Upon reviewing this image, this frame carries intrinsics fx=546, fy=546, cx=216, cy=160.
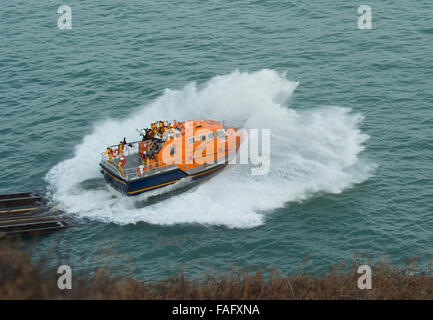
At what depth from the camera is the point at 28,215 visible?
28.9 m

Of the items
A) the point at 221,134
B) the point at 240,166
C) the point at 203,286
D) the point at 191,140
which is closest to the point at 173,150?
the point at 191,140

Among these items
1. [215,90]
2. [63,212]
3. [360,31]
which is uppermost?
[360,31]

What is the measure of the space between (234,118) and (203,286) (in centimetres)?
1880

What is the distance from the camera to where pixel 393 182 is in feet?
102

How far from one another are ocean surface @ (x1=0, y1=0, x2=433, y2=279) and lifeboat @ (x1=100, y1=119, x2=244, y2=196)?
920mm

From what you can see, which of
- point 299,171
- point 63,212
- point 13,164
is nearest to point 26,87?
point 13,164

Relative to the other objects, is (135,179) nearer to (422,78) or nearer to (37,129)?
(37,129)

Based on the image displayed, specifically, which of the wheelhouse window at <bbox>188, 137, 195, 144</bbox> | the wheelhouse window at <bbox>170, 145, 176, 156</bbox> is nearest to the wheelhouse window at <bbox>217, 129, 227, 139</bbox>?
the wheelhouse window at <bbox>188, 137, 195, 144</bbox>

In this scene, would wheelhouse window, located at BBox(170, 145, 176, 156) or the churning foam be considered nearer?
the churning foam

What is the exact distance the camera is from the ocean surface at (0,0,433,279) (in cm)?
2717

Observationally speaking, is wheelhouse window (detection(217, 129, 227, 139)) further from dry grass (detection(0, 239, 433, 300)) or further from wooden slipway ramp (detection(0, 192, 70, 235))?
dry grass (detection(0, 239, 433, 300))

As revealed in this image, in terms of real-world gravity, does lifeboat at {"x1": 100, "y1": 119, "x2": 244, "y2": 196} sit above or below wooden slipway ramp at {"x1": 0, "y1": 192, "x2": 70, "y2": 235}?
above

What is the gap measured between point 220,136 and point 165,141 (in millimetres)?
3584

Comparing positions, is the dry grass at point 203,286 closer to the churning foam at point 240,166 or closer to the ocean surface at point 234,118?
the ocean surface at point 234,118
